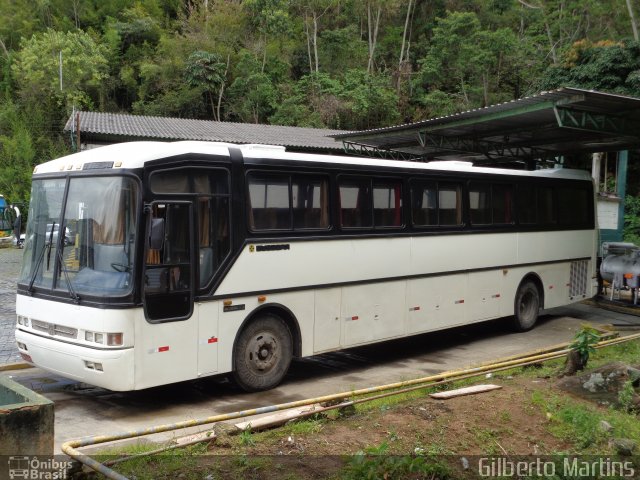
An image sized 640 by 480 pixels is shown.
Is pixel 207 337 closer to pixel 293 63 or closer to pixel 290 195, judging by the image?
pixel 290 195

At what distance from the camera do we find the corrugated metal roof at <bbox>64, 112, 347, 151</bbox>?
22109 millimetres

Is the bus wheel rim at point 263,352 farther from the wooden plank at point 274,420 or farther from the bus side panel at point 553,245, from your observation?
the bus side panel at point 553,245

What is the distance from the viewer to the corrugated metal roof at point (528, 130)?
12.7m

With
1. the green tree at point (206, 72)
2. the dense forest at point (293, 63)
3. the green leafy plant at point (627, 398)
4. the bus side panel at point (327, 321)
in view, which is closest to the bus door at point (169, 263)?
the bus side panel at point (327, 321)

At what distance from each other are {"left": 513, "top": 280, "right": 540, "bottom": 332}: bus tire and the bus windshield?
29.3 feet

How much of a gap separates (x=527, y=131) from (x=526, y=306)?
473 centimetres

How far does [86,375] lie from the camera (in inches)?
287

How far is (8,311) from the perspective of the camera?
13805mm

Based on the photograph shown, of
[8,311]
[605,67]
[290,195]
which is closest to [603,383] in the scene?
[290,195]

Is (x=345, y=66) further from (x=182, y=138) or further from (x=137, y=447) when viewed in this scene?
(x=137, y=447)

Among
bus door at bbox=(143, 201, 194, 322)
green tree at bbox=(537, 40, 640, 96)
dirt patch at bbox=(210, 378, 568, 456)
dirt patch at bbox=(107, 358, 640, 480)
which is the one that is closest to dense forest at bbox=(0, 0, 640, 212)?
green tree at bbox=(537, 40, 640, 96)

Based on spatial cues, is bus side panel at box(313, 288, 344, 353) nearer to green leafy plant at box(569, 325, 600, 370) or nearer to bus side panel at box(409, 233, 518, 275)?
bus side panel at box(409, 233, 518, 275)

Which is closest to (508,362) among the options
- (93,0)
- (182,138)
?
(182,138)

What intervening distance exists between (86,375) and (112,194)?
2093 mm
